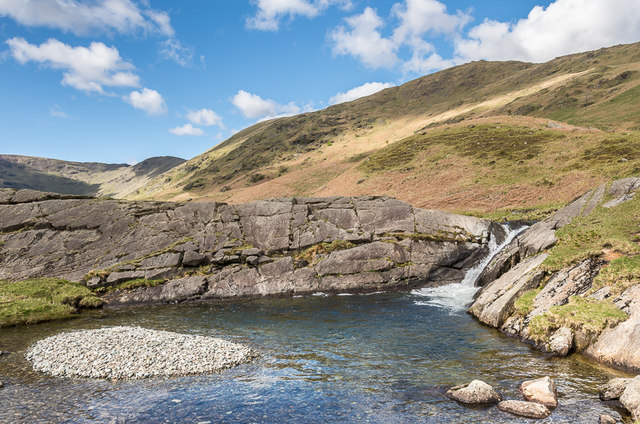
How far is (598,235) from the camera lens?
966 inches

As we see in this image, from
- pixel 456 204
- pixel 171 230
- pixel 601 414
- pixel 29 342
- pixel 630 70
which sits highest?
pixel 630 70

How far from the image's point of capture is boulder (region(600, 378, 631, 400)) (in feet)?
40.5

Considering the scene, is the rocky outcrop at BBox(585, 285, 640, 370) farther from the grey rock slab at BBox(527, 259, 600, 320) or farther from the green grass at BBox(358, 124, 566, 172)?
the green grass at BBox(358, 124, 566, 172)

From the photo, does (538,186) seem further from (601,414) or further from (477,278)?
(601,414)

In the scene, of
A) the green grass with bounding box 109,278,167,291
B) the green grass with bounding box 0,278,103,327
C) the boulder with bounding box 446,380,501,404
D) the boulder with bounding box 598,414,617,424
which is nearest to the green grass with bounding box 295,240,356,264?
the green grass with bounding box 109,278,167,291

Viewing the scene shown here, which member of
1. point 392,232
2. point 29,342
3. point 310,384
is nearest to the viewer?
point 310,384

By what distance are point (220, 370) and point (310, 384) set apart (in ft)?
15.1

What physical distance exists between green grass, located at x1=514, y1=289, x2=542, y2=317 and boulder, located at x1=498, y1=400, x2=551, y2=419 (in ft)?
33.7

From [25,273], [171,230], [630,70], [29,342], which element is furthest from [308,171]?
[630,70]

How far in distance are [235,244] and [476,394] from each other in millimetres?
30637

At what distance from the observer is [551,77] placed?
15550 centimetres

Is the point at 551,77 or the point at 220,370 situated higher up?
the point at 551,77

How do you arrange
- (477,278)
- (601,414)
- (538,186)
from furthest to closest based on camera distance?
1. (538,186)
2. (477,278)
3. (601,414)

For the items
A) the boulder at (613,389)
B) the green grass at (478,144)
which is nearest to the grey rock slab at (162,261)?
the boulder at (613,389)
